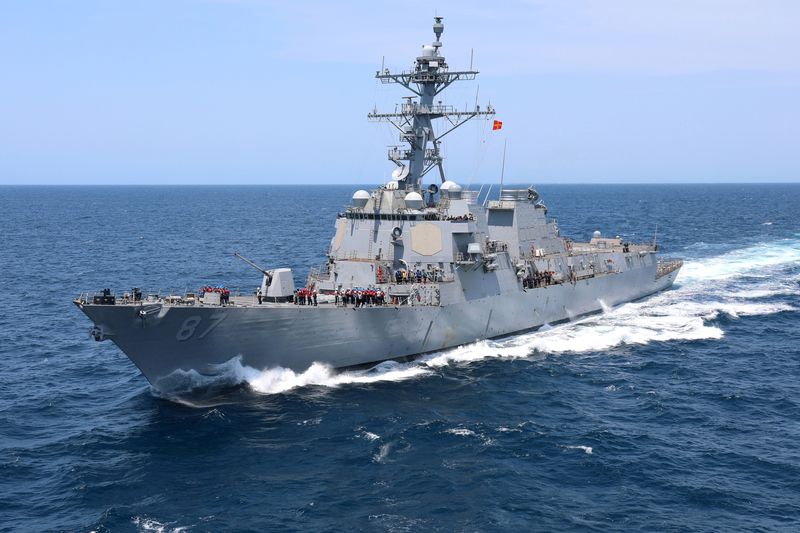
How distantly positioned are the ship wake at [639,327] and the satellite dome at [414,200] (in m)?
6.25

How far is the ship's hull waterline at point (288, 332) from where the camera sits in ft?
78.9

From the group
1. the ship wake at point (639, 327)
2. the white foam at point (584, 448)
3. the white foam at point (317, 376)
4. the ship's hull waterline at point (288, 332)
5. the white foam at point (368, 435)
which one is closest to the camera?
the white foam at point (584, 448)

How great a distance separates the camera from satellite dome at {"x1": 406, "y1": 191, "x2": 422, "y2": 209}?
31141 millimetres

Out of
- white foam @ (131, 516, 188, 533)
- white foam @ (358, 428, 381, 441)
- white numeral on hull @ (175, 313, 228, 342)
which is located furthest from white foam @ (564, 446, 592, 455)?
white numeral on hull @ (175, 313, 228, 342)

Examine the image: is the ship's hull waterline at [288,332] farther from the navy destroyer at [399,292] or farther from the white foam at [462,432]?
the white foam at [462,432]

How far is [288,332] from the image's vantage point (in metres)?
25.9

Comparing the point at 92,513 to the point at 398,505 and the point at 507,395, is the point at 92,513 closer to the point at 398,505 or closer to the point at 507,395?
the point at 398,505

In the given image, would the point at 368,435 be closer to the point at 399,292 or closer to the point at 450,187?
the point at 399,292

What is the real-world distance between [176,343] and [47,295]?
909 inches

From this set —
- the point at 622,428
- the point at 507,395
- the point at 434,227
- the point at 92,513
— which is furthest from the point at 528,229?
the point at 92,513

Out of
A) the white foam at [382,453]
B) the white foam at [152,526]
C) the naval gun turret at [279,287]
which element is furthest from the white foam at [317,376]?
the white foam at [152,526]

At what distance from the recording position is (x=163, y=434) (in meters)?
22.4

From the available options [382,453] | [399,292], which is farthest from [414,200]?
[382,453]

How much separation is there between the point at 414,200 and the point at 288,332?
28.0 ft
